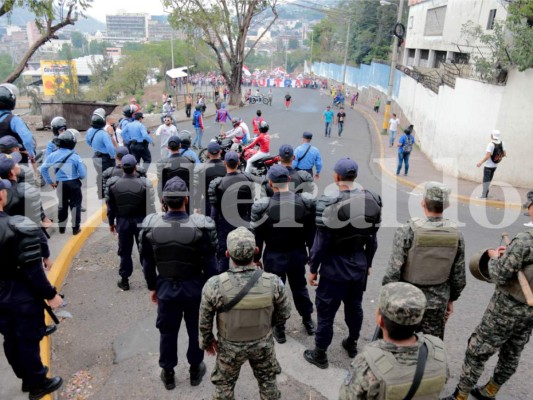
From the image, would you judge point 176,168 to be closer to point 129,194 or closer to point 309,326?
point 129,194

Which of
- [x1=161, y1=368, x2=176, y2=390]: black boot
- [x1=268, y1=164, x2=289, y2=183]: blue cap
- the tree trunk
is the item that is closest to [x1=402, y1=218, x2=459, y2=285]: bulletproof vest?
[x1=268, y1=164, x2=289, y2=183]: blue cap

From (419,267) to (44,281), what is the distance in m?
3.13

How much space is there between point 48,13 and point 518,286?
14.5m

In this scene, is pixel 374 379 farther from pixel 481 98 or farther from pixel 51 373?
pixel 481 98

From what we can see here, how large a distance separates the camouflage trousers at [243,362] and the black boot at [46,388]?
1.55m

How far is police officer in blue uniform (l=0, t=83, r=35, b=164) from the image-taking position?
6.19 meters

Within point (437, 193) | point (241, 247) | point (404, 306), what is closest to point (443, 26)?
point (437, 193)

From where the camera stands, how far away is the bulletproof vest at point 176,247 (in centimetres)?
349

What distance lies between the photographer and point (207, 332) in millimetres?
3174

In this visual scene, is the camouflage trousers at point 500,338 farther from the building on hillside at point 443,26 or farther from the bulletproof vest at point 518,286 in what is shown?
the building on hillside at point 443,26

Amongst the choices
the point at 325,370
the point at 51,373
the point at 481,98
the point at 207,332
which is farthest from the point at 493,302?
the point at 481,98

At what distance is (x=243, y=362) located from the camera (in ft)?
10.4

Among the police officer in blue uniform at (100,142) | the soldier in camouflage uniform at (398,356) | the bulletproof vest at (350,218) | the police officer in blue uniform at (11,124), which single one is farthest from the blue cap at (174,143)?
the soldier in camouflage uniform at (398,356)

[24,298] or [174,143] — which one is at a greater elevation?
[174,143]
